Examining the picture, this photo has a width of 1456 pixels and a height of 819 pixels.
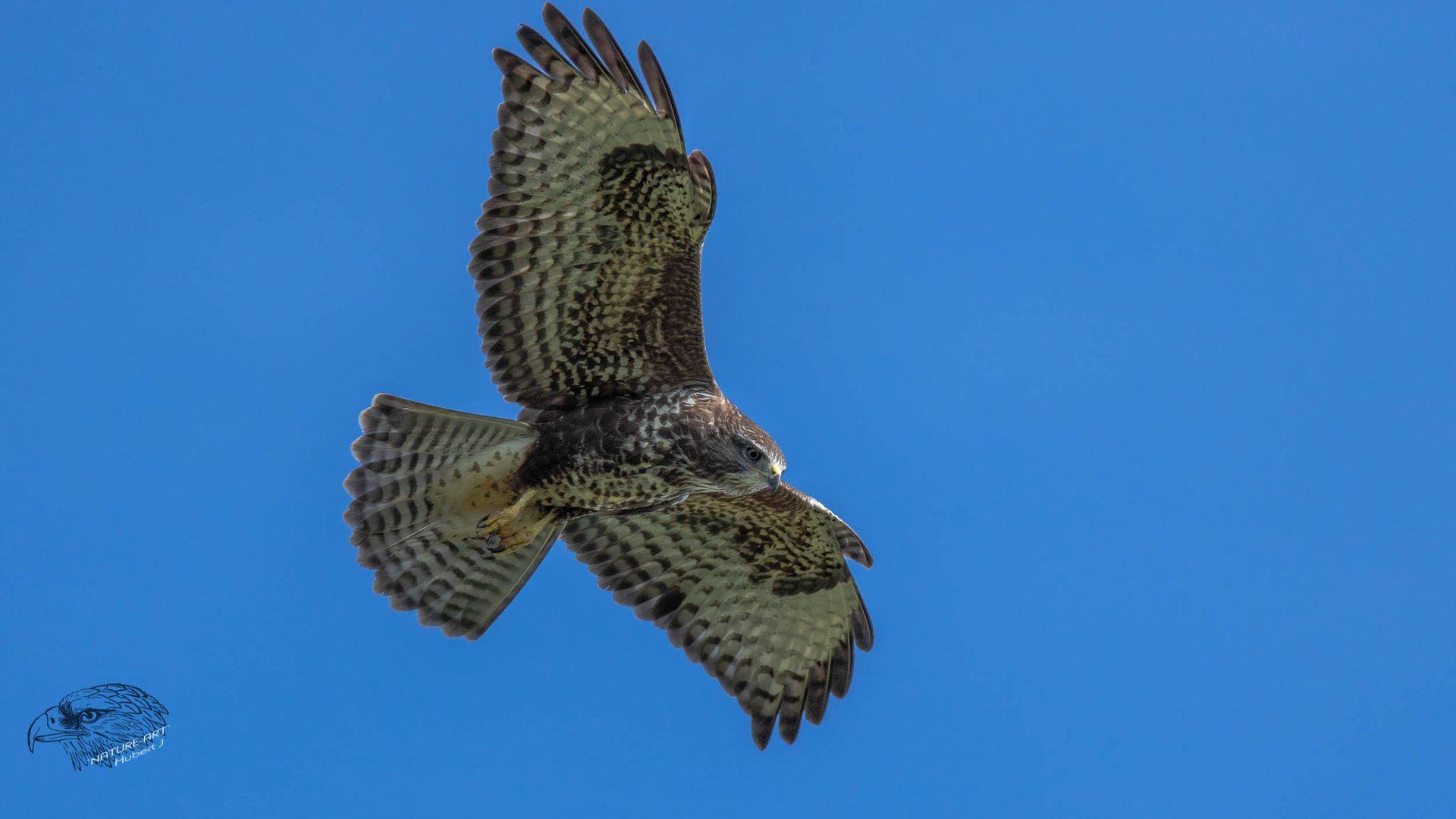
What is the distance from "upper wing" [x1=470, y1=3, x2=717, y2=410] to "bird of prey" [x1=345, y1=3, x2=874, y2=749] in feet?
0.03

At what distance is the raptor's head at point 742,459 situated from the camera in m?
8.63

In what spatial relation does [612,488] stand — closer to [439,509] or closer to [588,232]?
[439,509]

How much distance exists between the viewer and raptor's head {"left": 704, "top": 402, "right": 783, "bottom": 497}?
8633 mm

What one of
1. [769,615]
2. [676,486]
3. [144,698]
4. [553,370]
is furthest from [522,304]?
[144,698]

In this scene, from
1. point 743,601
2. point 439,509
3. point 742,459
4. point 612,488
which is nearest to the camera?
point 742,459

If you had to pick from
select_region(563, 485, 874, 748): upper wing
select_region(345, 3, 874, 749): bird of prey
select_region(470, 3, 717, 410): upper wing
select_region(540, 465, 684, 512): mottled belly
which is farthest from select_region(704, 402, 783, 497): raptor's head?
select_region(563, 485, 874, 748): upper wing

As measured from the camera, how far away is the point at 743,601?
10305 mm

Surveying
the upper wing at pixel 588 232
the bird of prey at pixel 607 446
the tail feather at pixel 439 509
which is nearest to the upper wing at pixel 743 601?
the bird of prey at pixel 607 446

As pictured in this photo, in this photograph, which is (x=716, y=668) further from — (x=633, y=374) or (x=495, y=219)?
(x=495, y=219)

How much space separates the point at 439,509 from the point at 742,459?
6.50ft

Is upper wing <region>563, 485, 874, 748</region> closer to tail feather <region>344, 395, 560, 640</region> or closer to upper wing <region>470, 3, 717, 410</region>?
tail feather <region>344, 395, 560, 640</region>

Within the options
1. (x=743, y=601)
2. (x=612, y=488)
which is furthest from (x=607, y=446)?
(x=743, y=601)

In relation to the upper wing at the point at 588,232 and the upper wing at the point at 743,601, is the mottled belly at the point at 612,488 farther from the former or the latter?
the upper wing at the point at 743,601

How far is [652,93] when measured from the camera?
8.33 metres
